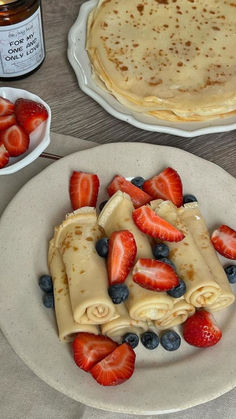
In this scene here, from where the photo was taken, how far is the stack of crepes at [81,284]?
1191 mm

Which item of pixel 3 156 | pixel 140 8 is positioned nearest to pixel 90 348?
pixel 3 156

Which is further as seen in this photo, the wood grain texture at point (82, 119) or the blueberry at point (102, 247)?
the wood grain texture at point (82, 119)

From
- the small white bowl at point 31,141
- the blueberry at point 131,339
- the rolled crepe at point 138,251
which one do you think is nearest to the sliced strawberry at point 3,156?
the small white bowl at point 31,141

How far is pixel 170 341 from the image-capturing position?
1.23 metres

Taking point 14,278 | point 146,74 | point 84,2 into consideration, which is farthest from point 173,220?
point 84,2

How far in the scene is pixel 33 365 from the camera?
1.16 meters

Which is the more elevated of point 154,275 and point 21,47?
point 21,47

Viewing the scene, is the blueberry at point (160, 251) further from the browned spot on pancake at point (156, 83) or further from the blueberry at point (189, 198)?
the browned spot on pancake at point (156, 83)

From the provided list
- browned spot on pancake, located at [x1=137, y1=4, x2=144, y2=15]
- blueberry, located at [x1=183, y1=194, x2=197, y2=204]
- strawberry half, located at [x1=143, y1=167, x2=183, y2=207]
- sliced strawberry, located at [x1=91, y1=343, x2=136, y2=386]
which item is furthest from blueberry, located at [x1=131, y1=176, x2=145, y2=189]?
browned spot on pancake, located at [x1=137, y1=4, x2=144, y2=15]

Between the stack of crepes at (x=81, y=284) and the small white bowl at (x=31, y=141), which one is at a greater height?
the small white bowl at (x=31, y=141)

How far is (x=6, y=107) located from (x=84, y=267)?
51 centimetres

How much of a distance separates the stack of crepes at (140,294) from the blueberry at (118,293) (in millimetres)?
23

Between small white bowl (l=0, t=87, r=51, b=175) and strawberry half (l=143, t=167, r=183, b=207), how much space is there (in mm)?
283

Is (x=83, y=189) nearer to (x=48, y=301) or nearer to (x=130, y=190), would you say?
(x=130, y=190)
